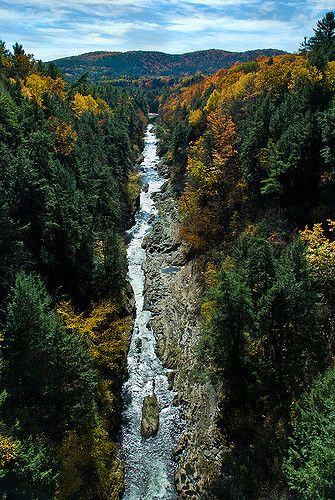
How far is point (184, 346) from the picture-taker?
40.5 meters

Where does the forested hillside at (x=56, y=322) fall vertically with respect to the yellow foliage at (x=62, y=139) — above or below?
below

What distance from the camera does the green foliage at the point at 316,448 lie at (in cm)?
1566

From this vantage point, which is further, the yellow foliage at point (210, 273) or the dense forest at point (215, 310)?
the yellow foliage at point (210, 273)

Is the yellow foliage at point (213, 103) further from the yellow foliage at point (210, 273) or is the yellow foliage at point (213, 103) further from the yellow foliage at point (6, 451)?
the yellow foliage at point (6, 451)

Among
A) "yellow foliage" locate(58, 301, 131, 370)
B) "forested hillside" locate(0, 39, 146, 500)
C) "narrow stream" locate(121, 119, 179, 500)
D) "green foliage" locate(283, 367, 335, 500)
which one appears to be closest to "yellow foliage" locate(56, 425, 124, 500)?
"forested hillside" locate(0, 39, 146, 500)

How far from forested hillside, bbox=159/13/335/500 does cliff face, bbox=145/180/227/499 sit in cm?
161

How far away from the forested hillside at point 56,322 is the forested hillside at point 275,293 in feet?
31.0

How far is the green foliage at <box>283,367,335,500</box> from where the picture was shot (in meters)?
15.7

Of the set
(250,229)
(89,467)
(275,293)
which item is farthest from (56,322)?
(250,229)

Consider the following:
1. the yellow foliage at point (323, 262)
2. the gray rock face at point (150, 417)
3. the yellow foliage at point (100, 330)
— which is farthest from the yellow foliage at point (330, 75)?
the gray rock face at point (150, 417)

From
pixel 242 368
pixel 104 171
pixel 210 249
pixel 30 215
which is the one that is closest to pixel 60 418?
pixel 242 368

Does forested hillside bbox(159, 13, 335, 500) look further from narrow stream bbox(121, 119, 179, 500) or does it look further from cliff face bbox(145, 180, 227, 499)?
narrow stream bbox(121, 119, 179, 500)

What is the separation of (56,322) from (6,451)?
886 centimetres

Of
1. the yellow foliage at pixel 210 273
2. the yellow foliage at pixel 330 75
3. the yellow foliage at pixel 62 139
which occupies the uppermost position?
the yellow foliage at pixel 330 75
